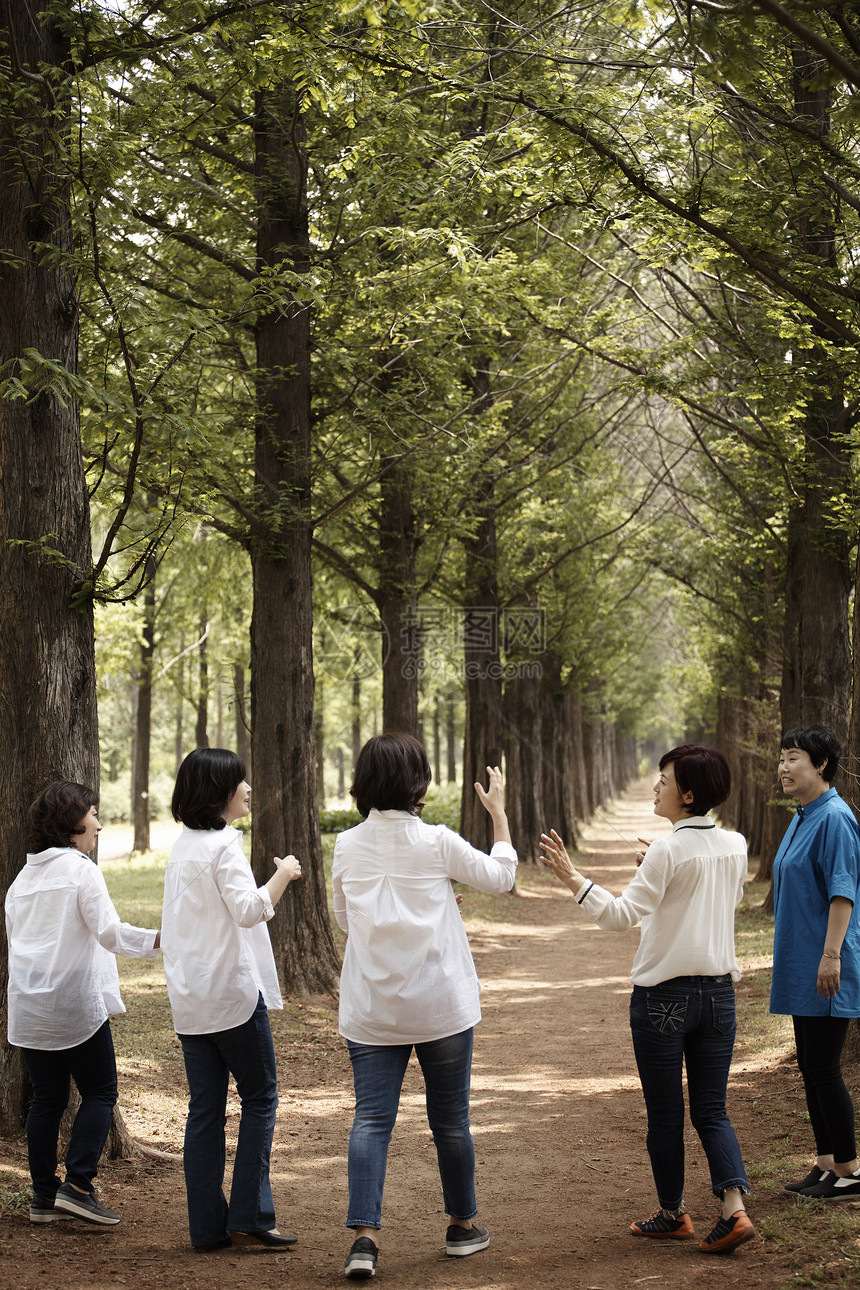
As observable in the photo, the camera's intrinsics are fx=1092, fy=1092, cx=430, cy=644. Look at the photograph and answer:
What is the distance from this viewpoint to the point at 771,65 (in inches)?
262

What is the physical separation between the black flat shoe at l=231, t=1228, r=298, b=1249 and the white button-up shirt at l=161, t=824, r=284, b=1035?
0.87 metres

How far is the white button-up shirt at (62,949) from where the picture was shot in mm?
4336

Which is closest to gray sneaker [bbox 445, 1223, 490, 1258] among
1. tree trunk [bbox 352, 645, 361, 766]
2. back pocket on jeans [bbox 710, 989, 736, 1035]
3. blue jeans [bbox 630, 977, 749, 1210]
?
blue jeans [bbox 630, 977, 749, 1210]

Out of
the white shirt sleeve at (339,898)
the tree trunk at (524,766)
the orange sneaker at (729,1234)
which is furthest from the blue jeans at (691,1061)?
the tree trunk at (524,766)

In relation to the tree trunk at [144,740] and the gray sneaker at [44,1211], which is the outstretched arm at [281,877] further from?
the tree trunk at [144,740]

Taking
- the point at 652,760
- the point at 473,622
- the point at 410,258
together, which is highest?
the point at 410,258

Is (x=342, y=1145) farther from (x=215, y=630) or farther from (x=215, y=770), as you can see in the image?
(x=215, y=630)

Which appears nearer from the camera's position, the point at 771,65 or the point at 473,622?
the point at 771,65

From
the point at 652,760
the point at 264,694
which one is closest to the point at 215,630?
the point at 264,694

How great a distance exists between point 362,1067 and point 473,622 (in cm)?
1400

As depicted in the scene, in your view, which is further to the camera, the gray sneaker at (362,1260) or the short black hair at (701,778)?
the short black hair at (701,778)

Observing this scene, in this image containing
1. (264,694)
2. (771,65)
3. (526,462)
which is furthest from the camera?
(526,462)

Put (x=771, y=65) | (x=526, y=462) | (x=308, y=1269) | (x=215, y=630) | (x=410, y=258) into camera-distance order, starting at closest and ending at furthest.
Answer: (x=308, y=1269) → (x=771, y=65) → (x=410, y=258) → (x=526, y=462) → (x=215, y=630)

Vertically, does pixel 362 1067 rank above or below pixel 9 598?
below
